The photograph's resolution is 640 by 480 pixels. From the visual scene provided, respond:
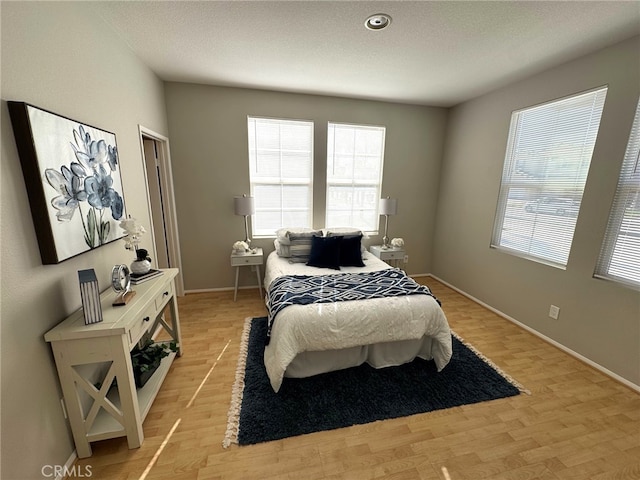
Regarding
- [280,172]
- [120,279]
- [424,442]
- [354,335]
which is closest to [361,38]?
[280,172]

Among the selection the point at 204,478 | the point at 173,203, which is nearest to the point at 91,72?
the point at 173,203

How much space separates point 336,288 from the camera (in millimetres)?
2291

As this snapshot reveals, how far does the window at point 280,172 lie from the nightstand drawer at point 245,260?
0.46m

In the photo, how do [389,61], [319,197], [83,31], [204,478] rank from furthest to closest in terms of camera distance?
[319,197] → [389,61] → [83,31] → [204,478]

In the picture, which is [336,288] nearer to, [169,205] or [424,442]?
[424,442]

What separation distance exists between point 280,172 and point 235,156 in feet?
2.02

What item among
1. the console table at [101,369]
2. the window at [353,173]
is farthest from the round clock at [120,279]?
the window at [353,173]

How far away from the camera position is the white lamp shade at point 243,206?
3.19 meters

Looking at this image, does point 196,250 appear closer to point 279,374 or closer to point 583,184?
point 279,374

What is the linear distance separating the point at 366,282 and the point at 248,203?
1769 mm

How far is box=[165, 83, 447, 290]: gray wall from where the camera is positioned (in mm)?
3184

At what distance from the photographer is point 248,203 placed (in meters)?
3.21

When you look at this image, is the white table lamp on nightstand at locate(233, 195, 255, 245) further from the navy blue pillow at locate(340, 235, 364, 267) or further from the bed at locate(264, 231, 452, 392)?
the bed at locate(264, 231, 452, 392)

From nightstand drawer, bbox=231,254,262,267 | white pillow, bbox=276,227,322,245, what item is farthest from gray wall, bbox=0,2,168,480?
white pillow, bbox=276,227,322,245
